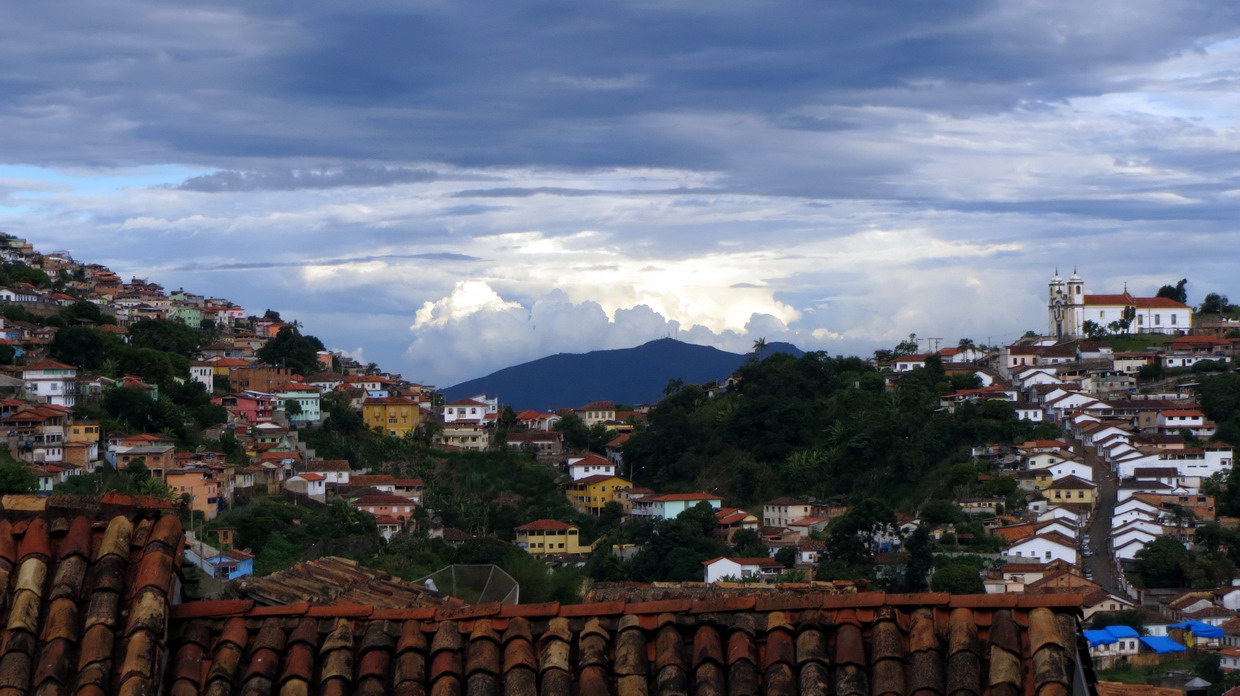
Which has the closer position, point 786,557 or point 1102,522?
point 786,557

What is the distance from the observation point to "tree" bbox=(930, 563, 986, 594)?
29.2 meters

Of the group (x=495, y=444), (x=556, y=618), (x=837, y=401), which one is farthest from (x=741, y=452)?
(x=556, y=618)

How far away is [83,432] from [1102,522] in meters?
27.5

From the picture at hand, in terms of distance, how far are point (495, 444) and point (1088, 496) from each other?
20.0 metres

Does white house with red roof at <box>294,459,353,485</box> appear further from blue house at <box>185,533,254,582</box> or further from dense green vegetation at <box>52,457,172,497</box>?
blue house at <box>185,533,254,582</box>

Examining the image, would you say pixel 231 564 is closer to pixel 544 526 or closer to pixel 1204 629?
pixel 544 526

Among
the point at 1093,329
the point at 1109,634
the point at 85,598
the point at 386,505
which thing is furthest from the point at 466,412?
the point at 85,598

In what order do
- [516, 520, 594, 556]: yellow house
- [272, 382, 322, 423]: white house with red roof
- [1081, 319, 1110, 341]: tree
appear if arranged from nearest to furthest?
1. [516, 520, 594, 556]: yellow house
2. [272, 382, 322, 423]: white house with red roof
3. [1081, 319, 1110, 341]: tree

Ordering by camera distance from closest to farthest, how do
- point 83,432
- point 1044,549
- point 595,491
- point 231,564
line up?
point 231,564 < point 1044,549 < point 83,432 < point 595,491

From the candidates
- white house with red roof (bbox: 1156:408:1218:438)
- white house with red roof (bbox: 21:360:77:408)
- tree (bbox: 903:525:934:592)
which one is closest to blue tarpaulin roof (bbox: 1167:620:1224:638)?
tree (bbox: 903:525:934:592)

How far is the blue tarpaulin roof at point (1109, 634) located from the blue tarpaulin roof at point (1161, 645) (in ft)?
0.92

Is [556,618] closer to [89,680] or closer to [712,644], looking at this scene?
[712,644]

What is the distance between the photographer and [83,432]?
3775 centimetres

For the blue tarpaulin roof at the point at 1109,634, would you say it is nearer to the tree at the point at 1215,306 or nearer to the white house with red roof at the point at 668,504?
the white house with red roof at the point at 668,504
